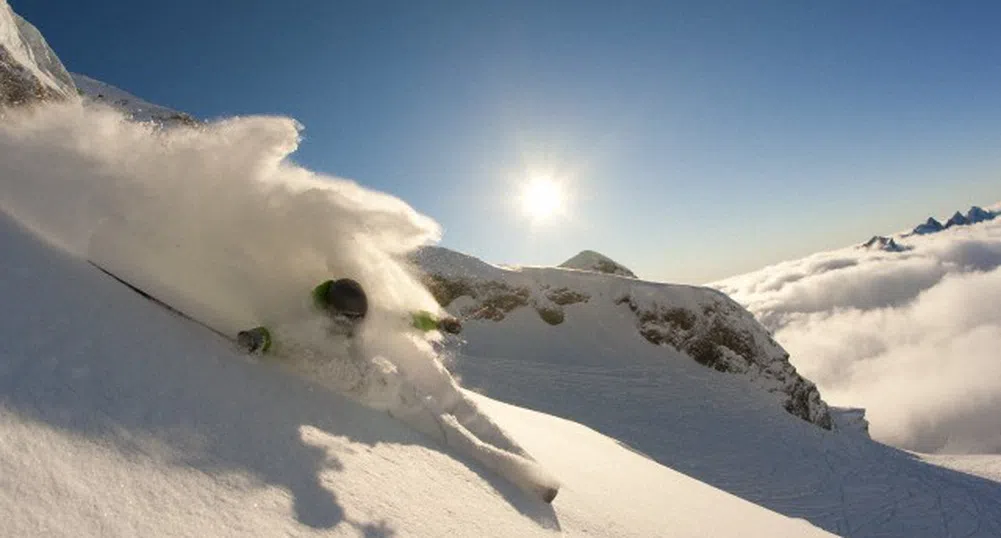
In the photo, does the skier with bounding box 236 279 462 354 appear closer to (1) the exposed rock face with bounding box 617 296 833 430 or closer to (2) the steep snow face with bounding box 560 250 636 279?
(1) the exposed rock face with bounding box 617 296 833 430

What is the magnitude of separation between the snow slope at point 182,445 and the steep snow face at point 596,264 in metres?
44.8

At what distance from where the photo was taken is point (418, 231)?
5668mm

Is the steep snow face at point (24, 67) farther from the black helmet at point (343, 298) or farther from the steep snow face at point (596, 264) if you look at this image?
the steep snow face at point (596, 264)

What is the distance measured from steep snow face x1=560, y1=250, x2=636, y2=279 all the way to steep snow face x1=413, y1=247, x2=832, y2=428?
31.3ft

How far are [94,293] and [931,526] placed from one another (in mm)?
27176

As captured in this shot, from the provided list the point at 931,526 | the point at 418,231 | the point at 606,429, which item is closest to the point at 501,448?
the point at 418,231

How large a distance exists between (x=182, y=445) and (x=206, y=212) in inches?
101

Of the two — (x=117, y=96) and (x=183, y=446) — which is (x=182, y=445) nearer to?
(x=183, y=446)

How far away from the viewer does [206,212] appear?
15.7ft

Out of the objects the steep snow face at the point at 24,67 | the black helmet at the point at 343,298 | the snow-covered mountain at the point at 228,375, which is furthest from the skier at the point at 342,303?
the steep snow face at the point at 24,67

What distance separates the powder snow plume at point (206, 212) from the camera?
4.40 m

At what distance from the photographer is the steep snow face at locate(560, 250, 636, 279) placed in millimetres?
49406

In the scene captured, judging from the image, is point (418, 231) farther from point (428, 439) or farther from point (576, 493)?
point (576, 493)

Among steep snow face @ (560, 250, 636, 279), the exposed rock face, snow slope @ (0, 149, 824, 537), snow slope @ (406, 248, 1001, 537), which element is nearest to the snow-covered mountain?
snow slope @ (0, 149, 824, 537)
